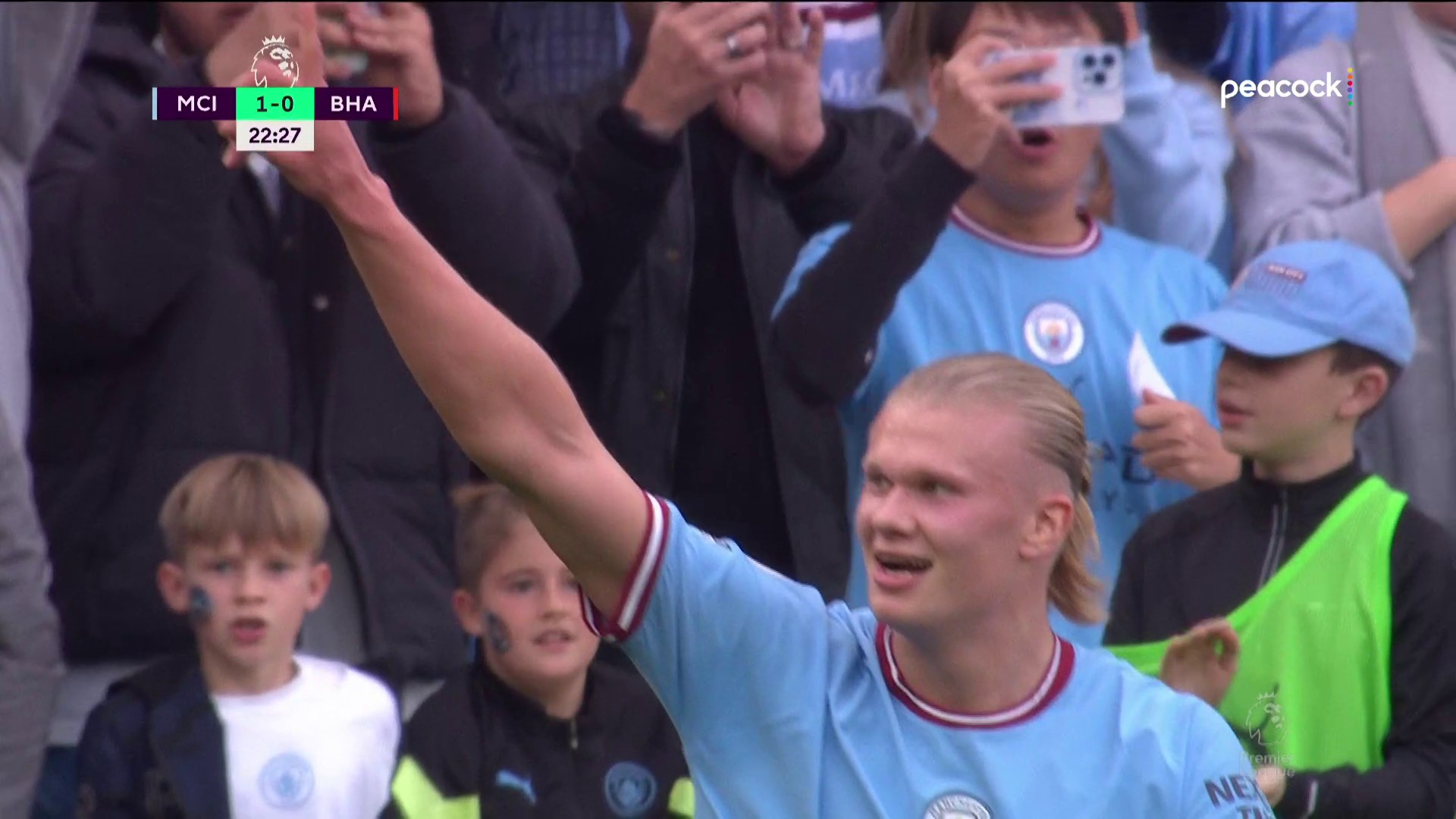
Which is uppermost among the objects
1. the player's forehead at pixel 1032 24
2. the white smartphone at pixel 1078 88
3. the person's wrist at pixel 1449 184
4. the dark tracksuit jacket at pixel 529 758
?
the player's forehead at pixel 1032 24

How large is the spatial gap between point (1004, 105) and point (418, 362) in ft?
6.62

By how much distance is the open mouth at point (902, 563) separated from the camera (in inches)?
111

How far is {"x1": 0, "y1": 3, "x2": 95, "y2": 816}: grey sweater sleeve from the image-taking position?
382 centimetres

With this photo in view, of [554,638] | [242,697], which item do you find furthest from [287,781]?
[554,638]

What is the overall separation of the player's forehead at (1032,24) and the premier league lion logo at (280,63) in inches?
88.5

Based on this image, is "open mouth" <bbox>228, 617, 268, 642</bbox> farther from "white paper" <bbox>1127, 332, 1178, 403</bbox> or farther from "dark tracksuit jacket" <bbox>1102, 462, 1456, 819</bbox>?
"white paper" <bbox>1127, 332, 1178, 403</bbox>

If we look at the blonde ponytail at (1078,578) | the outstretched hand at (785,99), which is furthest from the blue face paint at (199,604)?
the blonde ponytail at (1078,578)

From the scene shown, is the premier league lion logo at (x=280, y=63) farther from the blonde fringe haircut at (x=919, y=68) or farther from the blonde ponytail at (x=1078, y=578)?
the blonde fringe haircut at (x=919, y=68)

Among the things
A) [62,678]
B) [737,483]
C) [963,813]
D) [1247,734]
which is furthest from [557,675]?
[963,813]

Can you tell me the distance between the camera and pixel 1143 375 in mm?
4336

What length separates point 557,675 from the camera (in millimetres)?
4164

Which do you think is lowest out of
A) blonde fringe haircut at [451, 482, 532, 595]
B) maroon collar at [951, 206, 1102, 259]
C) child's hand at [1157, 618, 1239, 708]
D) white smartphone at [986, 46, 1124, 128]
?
blonde fringe haircut at [451, 482, 532, 595]

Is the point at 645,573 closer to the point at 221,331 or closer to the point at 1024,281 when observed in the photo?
the point at 221,331

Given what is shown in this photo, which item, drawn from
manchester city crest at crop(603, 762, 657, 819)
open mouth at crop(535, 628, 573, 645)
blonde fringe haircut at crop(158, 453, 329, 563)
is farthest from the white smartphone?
blonde fringe haircut at crop(158, 453, 329, 563)
